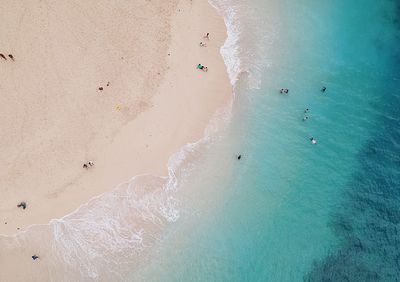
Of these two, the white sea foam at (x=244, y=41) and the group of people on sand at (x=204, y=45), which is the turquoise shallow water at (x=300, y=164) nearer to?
the white sea foam at (x=244, y=41)

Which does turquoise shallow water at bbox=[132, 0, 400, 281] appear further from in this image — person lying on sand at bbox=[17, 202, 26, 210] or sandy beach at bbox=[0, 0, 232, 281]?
person lying on sand at bbox=[17, 202, 26, 210]

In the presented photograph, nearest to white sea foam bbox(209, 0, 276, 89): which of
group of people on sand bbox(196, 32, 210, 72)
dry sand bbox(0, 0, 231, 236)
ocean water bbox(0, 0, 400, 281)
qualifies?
ocean water bbox(0, 0, 400, 281)

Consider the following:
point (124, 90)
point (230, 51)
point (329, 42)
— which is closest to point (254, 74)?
point (230, 51)

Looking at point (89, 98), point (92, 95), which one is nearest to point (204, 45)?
point (92, 95)

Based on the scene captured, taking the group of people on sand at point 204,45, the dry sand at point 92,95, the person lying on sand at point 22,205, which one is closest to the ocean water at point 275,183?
the dry sand at point 92,95

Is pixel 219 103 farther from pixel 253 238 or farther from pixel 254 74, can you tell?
pixel 253 238

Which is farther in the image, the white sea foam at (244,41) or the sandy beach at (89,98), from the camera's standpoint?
the white sea foam at (244,41)
